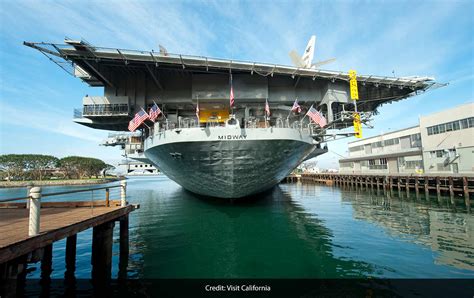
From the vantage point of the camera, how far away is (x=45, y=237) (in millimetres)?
4113

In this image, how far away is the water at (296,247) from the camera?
242 inches

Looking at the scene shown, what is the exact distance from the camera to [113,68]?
16672 mm

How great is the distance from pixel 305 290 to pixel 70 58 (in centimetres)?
1677

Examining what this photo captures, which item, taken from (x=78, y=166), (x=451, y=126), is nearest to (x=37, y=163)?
(x=78, y=166)

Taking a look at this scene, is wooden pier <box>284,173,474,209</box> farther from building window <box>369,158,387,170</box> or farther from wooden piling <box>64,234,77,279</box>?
wooden piling <box>64,234,77,279</box>

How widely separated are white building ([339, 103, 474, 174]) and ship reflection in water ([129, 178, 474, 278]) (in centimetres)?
1676

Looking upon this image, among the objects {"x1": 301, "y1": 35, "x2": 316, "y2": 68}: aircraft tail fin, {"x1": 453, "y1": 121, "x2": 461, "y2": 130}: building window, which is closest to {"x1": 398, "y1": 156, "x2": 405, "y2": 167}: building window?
{"x1": 453, "y1": 121, "x2": 461, "y2": 130}: building window

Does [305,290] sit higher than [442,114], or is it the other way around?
[442,114]

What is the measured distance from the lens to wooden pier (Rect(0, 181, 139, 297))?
149 inches

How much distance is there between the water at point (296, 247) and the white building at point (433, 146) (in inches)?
683

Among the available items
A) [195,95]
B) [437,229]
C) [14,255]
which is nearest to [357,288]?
[14,255]

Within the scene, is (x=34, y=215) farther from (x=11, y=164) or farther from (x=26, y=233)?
(x=11, y=164)

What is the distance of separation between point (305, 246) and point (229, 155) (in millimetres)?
6060

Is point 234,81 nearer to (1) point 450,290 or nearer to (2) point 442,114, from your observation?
(1) point 450,290
